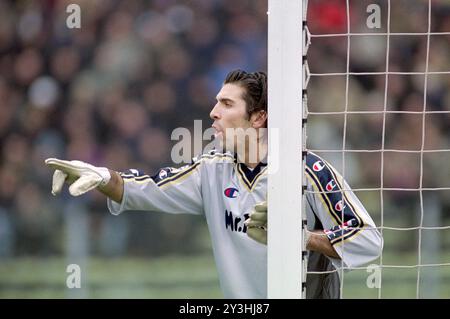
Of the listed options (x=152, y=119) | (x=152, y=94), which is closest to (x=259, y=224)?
(x=152, y=119)

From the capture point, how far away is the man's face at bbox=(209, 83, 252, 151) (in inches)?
143

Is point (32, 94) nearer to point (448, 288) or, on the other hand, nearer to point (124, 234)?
point (124, 234)

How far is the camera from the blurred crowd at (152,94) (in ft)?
22.5

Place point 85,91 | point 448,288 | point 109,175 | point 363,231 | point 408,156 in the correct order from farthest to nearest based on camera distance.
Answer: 1. point 85,91
2. point 408,156
3. point 448,288
4. point 109,175
5. point 363,231

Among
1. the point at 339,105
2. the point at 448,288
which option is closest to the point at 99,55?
the point at 339,105

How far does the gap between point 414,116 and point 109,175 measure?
381 cm

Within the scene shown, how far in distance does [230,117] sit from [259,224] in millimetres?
583

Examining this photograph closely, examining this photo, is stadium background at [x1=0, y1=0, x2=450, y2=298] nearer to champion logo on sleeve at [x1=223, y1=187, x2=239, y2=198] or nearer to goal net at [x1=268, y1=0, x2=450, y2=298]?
goal net at [x1=268, y1=0, x2=450, y2=298]

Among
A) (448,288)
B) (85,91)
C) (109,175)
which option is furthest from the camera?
(85,91)

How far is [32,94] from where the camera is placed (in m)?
7.62

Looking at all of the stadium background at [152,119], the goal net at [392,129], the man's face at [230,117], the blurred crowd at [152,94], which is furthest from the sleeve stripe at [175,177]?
the blurred crowd at [152,94]

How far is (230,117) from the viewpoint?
Result: 3684 millimetres

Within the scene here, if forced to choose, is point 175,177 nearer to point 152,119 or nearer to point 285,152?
point 285,152
